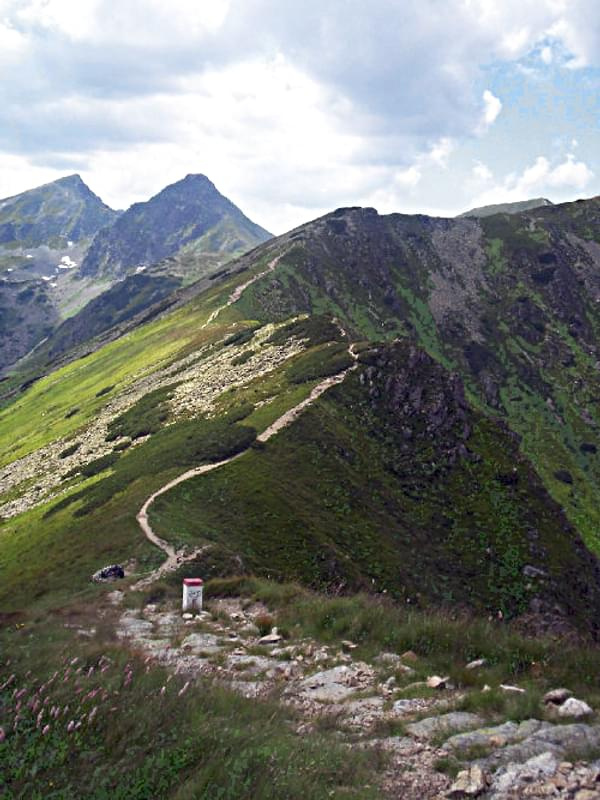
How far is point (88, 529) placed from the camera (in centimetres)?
Result: 5506

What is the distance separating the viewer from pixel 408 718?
12398mm

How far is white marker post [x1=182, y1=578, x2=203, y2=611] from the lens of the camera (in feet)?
80.0

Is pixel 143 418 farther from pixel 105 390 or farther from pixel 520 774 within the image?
pixel 520 774

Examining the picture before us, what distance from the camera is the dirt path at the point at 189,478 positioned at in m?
38.3

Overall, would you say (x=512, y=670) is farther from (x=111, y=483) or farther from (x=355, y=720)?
(x=111, y=483)

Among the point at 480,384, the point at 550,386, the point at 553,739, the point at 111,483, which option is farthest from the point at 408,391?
the point at 550,386

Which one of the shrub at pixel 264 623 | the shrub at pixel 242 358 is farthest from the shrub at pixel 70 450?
the shrub at pixel 264 623

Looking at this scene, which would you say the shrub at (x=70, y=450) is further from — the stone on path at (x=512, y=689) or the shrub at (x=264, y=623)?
the stone on path at (x=512, y=689)

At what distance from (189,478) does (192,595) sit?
35337 mm

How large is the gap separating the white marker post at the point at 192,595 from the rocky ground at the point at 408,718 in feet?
12.6

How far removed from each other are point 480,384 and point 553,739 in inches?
6872

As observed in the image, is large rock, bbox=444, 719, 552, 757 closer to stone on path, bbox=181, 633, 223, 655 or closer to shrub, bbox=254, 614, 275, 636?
stone on path, bbox=181, 633, 223, 655

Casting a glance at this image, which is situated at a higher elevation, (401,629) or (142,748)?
(142,748)

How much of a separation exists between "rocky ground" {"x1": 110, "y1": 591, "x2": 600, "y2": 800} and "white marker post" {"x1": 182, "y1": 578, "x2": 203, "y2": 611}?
3.83m
